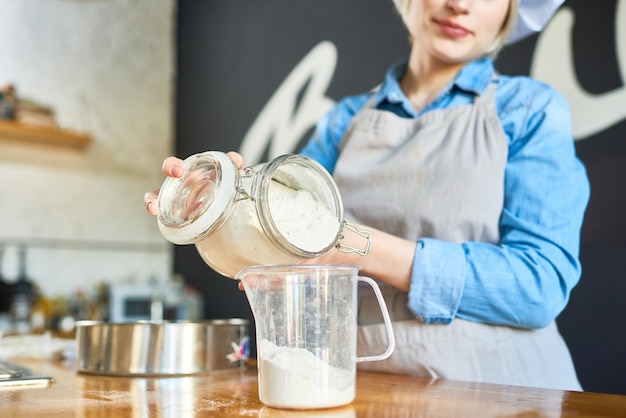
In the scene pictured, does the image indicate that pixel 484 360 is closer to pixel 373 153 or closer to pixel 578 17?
pixel 373 153

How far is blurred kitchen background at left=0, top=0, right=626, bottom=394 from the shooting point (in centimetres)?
302

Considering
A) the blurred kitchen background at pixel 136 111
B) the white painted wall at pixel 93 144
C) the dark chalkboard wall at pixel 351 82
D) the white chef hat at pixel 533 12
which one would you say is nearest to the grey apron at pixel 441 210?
the white chef hat at pixel 533 12

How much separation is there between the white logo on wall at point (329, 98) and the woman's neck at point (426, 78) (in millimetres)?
664

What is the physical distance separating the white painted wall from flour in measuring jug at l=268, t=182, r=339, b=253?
3041mm

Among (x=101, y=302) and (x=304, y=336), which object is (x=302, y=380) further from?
(x=101, y=302)

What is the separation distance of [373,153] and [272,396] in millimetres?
768

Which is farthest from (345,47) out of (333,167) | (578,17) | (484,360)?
(484,360)

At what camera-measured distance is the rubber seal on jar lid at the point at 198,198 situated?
0.74 m

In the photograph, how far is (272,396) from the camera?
0.71m

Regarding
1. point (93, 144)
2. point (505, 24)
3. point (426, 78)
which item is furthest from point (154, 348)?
point (93, 144)

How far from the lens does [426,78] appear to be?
56.9 inches

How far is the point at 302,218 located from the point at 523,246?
514 millimetres

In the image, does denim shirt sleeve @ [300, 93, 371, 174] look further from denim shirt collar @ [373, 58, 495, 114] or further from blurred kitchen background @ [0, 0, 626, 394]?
blurred kitchen background @ [0, 0, 626, 394]

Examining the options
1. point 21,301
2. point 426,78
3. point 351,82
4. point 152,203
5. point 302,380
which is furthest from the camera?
point 21,301
